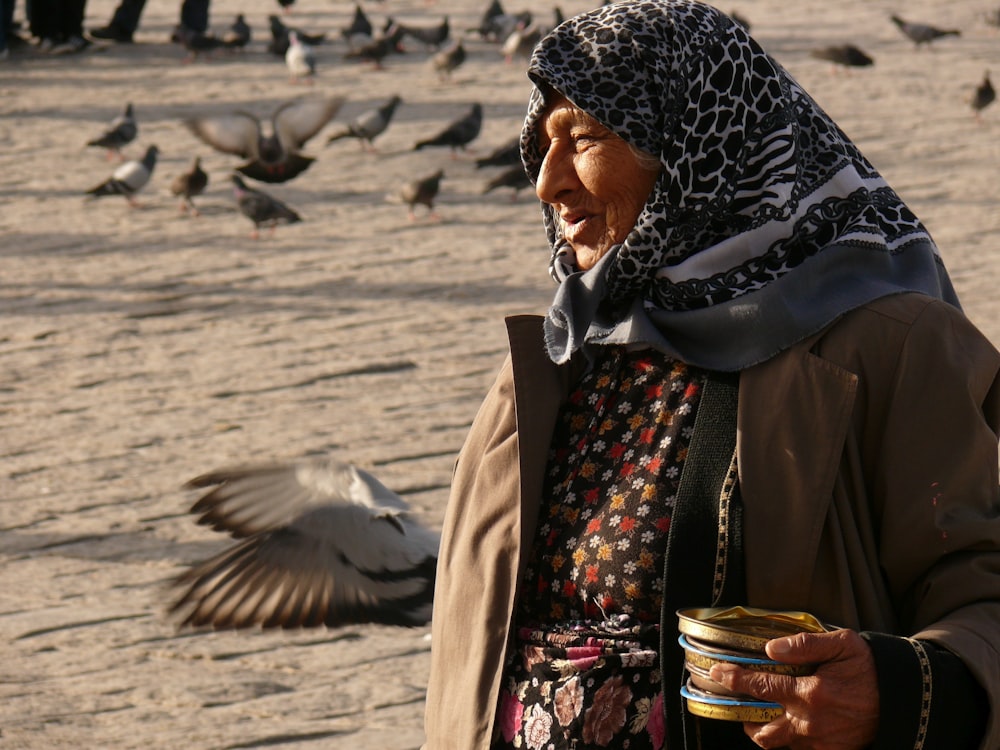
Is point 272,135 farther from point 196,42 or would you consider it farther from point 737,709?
point 737,709

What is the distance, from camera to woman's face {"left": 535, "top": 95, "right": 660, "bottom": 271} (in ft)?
6.89

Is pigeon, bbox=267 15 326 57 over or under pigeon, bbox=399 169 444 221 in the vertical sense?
under

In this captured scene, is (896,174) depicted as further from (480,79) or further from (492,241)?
(480,79)

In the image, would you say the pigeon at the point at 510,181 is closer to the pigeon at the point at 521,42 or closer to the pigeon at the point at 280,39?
the pigeon at the point at 521,42

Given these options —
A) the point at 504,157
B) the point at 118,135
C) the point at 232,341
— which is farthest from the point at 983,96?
the point at 232,341

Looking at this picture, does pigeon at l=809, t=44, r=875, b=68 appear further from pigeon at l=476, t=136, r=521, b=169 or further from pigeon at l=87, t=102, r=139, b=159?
pigeon at l=87, t=102, r=139, b=159

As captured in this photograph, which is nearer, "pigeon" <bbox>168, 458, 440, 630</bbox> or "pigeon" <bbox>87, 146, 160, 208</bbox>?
"pigeon" <bbox>168, 458, 440, 630</bbox>

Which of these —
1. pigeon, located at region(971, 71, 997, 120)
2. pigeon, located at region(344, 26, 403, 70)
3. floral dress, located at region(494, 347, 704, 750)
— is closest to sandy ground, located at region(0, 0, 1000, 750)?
pigeon, located at region(971, 71, 997, 120)

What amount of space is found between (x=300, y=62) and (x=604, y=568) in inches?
550

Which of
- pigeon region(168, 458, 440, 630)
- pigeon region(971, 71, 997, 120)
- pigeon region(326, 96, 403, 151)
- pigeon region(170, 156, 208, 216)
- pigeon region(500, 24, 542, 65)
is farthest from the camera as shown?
pigeon region(500, 24, 542, 65)

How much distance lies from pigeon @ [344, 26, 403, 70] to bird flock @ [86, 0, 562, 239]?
1cm

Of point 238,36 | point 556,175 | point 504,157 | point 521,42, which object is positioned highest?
point 556,175

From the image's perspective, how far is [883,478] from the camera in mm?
1869

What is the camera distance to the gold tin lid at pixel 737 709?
1.78m
